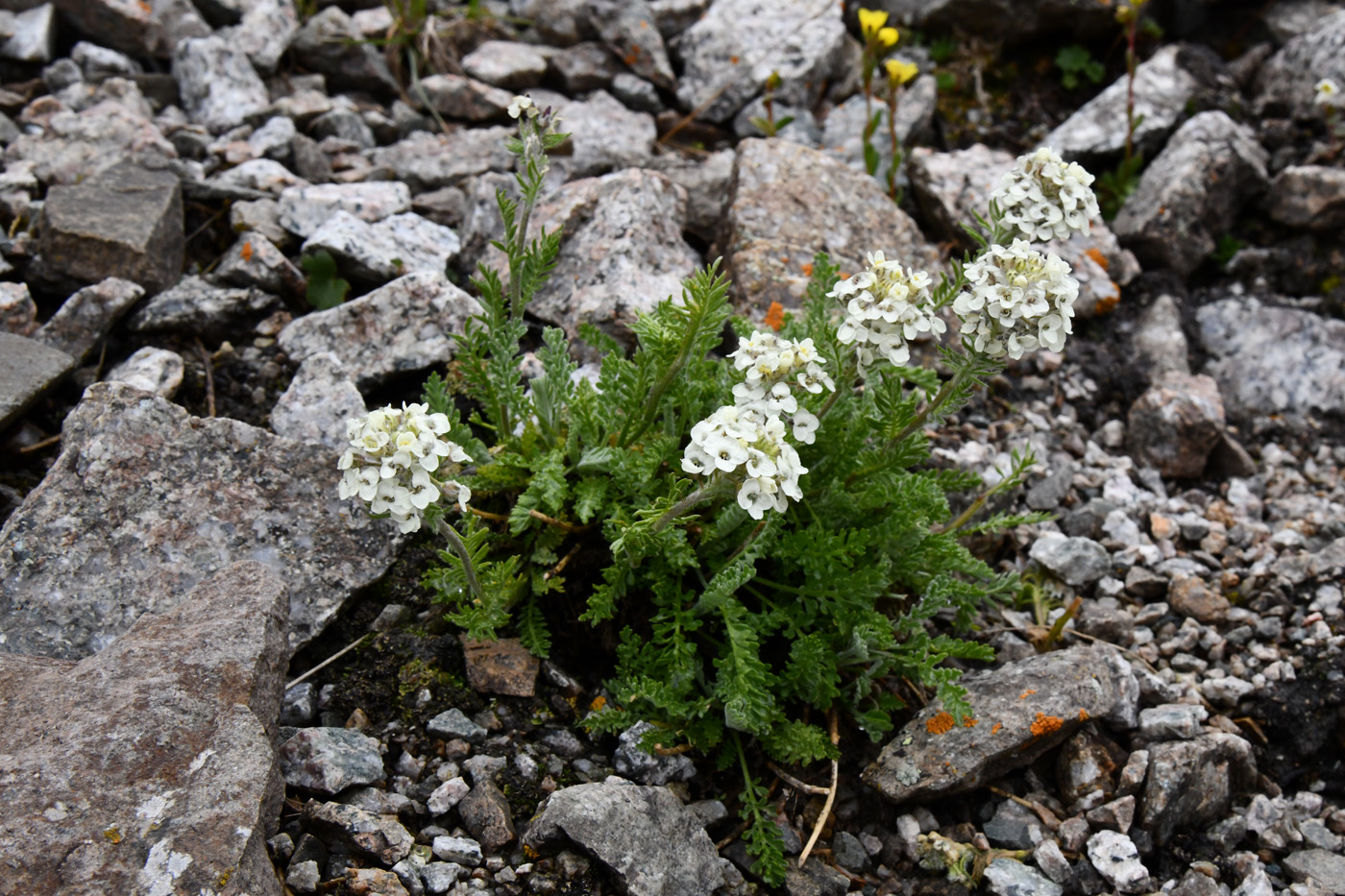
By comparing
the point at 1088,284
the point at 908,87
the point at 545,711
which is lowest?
the point at 545,711

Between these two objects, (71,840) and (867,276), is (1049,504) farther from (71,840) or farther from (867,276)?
(71,840)

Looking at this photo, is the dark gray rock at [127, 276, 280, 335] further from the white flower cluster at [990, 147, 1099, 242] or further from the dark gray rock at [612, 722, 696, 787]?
the white flower cluster at [990, 147, 1099, 242]

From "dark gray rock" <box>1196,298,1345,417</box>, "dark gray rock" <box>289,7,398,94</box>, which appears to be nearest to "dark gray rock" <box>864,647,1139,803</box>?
"dark gray rock" <box>1196,298,1345,417</box>

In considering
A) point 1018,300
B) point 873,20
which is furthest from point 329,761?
point 873,20

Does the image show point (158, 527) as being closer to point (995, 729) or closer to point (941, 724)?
point (941, 724)

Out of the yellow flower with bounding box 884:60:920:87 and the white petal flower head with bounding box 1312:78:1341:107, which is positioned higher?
the white petal flower head with bounding box 1312:78:1341:107

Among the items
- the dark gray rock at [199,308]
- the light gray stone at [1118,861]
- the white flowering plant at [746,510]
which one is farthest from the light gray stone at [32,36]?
the light gray stone at [1118,861]

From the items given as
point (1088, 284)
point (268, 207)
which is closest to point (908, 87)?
point (1088, 284)
